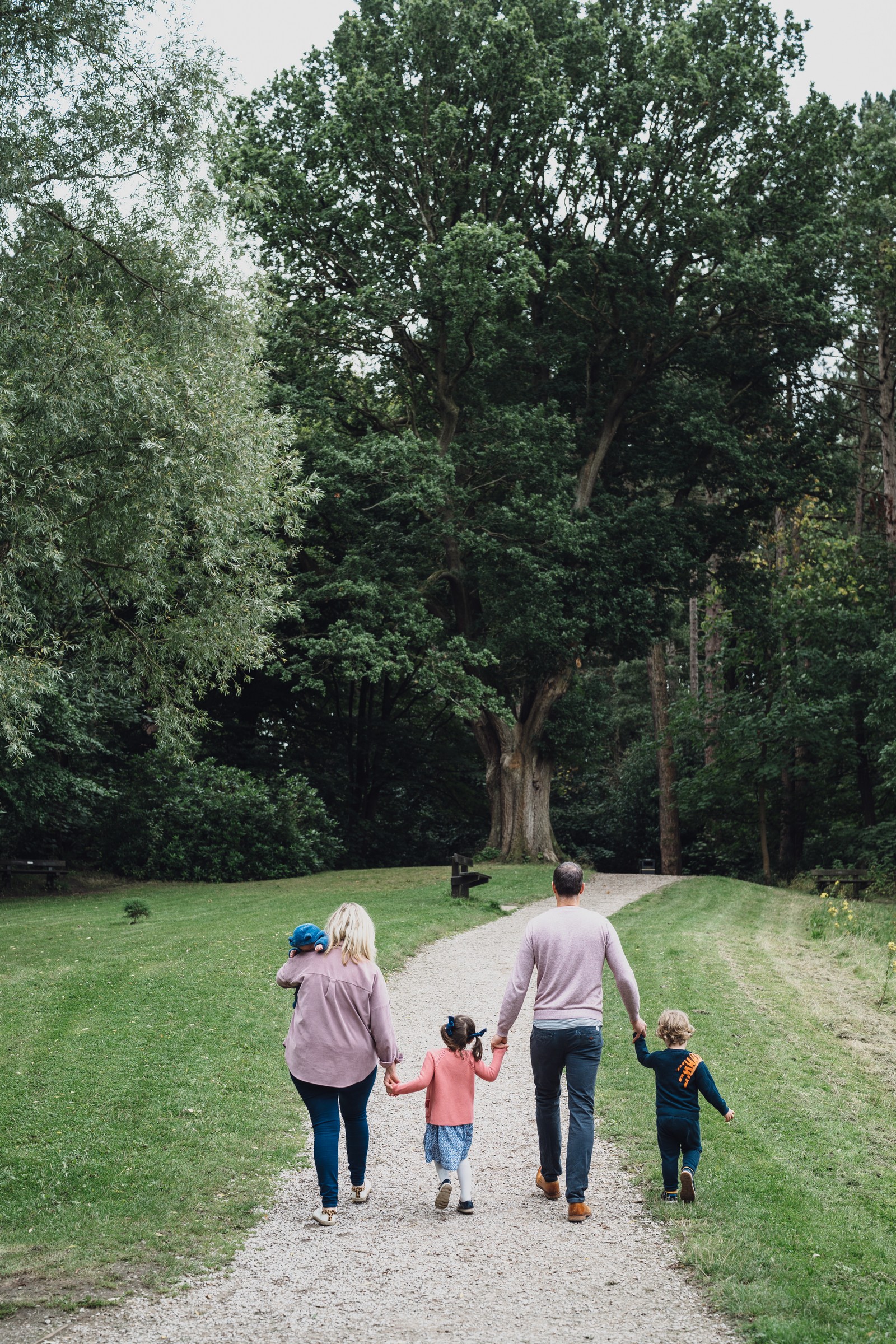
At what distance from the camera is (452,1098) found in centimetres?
573

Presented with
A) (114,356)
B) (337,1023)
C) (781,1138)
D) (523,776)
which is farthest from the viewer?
(523,776)

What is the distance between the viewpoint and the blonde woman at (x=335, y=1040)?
18.7ft

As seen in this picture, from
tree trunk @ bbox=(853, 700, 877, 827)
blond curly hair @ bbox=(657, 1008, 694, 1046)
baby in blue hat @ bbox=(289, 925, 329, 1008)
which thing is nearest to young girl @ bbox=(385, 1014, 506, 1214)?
baby in blue hat @ bbox=(289, 925, 329, 1008)

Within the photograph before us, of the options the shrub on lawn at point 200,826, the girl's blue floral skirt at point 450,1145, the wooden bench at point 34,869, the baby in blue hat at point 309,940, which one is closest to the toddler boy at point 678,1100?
the girl's blue floral skirt at point 450,1145

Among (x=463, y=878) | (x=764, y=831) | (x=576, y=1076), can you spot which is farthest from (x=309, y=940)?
(x=764, y=831)

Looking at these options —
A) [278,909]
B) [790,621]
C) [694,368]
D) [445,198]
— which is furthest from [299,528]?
[790,621]

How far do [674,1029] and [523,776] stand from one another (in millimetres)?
21442

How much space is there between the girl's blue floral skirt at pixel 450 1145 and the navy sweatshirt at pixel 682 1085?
39.7 inches

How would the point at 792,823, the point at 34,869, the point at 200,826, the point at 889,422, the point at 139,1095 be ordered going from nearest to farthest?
the point at 139,1095 → the point at 34,869 → the point at 200,826 → the point at 889,422 → the point at 792,823

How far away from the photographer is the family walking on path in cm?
568

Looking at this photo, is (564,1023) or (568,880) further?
(568,880)

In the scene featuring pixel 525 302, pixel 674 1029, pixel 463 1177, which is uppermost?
pixel 525 302

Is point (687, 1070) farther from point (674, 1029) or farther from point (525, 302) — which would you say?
point (525, 302)

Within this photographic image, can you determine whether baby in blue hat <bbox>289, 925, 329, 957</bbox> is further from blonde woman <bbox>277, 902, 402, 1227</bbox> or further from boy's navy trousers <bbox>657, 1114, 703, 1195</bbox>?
boy's navy trousers <bbox>657, 1114, 703, 1195</bbox>
